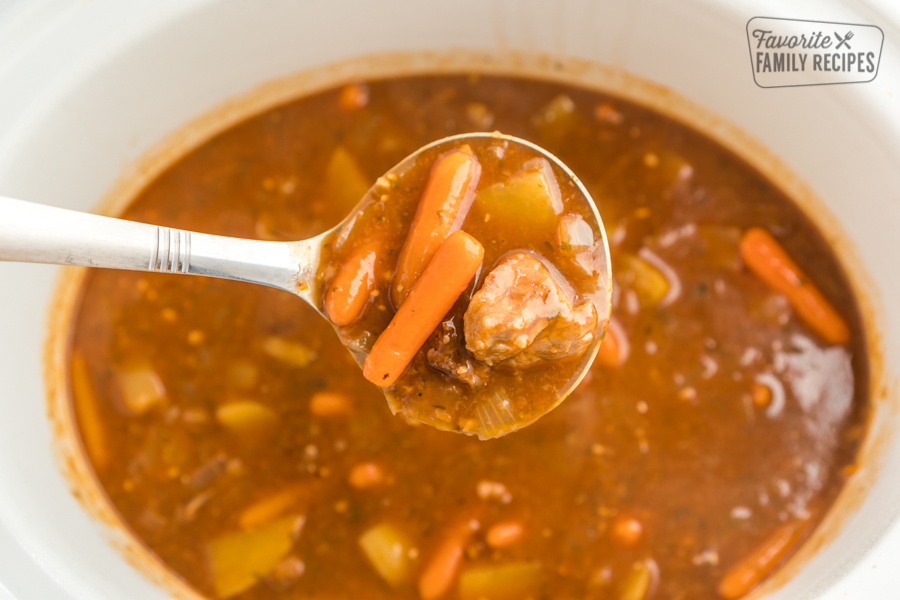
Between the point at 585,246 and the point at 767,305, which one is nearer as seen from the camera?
the point at 585,246

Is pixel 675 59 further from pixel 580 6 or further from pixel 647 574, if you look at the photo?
pixel 647 574

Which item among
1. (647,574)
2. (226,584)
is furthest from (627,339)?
(226,584)

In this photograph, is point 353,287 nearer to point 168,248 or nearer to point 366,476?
point 168,248

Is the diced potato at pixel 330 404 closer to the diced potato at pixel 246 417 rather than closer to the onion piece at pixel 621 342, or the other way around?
the diced potato at pixel 246 417

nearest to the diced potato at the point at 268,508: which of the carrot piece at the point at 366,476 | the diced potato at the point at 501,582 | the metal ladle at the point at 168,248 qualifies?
the carrot piece at the point at 366,476

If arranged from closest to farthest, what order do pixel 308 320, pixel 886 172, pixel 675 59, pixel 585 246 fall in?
pixel 585 246
pixel 886 172
pixel 675 59
pixel 308 320

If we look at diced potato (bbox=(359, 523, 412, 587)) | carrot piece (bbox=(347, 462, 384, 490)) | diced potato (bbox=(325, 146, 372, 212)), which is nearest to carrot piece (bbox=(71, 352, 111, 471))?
carrot piece (bbox=(347, 462, 384, 490))
